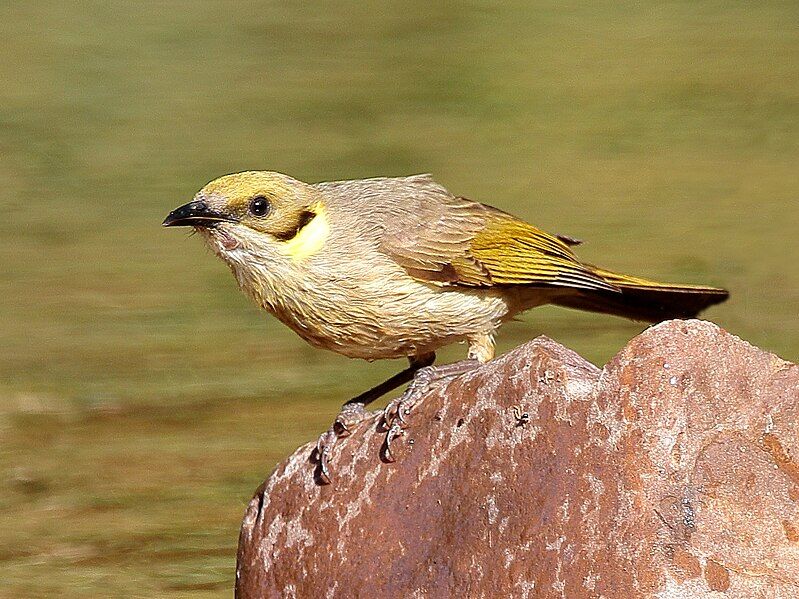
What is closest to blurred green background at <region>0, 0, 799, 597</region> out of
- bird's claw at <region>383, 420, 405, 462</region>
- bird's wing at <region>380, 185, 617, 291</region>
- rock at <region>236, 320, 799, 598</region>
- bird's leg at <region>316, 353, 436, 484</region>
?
bird's leg at <region>316, 353, 436, 484</region>

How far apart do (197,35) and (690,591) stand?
1426 cm

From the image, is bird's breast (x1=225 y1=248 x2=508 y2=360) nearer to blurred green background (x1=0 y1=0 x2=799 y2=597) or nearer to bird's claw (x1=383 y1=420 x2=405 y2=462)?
bird's claw (x1=383 y1=420 x2=405 y2=462)

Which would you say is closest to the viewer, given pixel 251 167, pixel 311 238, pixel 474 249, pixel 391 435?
pixel 391 435

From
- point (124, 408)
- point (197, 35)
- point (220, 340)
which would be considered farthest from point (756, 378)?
point (197, 35)

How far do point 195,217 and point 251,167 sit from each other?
24.3ft

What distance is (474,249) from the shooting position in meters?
6.15

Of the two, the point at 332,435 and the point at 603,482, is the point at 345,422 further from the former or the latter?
the point at 603,482

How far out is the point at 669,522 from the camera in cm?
408

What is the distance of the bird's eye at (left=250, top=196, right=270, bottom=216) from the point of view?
5.53m

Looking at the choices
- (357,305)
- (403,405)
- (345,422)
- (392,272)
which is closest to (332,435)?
(345,422)

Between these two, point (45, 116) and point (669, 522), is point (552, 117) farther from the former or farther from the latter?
point (669, 522)

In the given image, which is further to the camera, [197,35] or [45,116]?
[197,35]

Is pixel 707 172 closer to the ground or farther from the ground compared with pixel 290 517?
closer to the ground

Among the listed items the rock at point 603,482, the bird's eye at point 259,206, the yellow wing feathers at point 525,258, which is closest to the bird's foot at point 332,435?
the rock at point 603,482
